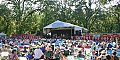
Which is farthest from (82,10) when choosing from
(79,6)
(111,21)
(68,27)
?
(68,27)

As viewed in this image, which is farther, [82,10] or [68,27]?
[82,10]

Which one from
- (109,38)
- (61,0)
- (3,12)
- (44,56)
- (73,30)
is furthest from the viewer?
(61,0)

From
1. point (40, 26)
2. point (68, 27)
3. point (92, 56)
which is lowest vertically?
point (40, 26)

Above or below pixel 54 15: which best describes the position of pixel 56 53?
above

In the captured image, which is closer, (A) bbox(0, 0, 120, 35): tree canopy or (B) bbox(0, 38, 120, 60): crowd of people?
(B) bbox(0, 38, 120, 60): crowd of people

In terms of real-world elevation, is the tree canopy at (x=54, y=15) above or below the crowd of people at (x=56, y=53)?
below

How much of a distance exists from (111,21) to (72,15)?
8.44 m

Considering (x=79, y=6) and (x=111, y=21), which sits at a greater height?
(x=79, y=6)

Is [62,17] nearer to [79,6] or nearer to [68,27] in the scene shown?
[79,6]

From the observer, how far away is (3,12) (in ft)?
174

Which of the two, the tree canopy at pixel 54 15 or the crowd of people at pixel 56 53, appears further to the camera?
the tree canopy at pixel 54 15

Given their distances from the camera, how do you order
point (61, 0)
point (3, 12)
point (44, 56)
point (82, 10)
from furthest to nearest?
point (61, 0)
point (82, 10)
point (3, 12)
point (44, 56)

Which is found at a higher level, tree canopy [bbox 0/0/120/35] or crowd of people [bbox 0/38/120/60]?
crowd of people [bbox 0/38/120/60]

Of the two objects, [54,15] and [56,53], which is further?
[54,15]
